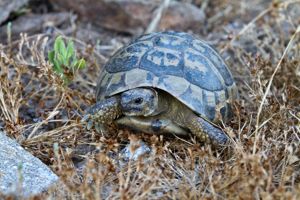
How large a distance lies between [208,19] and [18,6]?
1.92m

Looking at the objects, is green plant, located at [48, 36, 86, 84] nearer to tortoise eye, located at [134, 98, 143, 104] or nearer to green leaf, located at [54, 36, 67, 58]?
green leaf, located at [54, 36, 67, 58]

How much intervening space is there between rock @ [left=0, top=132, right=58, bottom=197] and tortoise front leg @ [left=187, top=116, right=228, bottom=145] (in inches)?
37.9

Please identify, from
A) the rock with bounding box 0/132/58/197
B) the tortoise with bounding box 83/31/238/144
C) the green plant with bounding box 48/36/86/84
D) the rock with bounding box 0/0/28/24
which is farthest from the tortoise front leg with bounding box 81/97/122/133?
the rock with bounding box 0/0/28/24

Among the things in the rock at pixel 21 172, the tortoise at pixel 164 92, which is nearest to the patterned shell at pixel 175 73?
the tortoise at pixel 164 92

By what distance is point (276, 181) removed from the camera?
9.48ft

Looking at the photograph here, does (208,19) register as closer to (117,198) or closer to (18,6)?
(18,6)

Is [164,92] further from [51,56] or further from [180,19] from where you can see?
[180,19]

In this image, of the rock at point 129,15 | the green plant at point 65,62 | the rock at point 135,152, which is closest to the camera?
the rock at point 135,152

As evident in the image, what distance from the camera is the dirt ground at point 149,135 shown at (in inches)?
107

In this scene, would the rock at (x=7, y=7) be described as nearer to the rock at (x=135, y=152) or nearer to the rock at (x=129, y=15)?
the rock at (x=129, y=15)

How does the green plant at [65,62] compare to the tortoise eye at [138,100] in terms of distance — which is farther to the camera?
the green plant at [65,62]

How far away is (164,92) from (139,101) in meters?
0.25

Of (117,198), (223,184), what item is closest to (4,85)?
(117,198)

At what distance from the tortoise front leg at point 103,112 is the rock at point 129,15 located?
205cm
